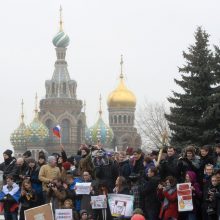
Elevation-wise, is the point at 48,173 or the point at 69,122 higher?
the point at 69,122

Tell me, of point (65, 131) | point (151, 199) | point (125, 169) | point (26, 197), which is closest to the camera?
point (151, 199)

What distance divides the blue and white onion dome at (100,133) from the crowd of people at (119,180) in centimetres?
8623

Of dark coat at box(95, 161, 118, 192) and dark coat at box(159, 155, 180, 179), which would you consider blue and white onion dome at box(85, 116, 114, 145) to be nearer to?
dark coat at box(95, 161, 118, 192)

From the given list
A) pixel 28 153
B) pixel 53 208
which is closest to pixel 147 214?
pixel 53 208

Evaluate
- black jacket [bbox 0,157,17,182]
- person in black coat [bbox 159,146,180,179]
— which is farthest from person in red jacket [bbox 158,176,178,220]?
black jacket [bbox 0,157,17,182]

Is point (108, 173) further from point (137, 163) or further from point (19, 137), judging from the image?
point (19, 137)

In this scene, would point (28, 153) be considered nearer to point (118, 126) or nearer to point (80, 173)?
point (80, 173)

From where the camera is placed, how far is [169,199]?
50.9 ft

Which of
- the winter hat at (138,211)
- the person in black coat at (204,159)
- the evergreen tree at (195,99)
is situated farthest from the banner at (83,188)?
the evergreen tree at (195,99)

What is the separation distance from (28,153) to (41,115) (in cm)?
9246

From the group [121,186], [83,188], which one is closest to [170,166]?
[121,186]

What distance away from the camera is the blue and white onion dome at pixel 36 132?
4117 inches

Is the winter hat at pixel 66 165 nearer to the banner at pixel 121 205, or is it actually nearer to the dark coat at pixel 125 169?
the dark coat at pixel 125 169

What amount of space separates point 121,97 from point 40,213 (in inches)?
3684
